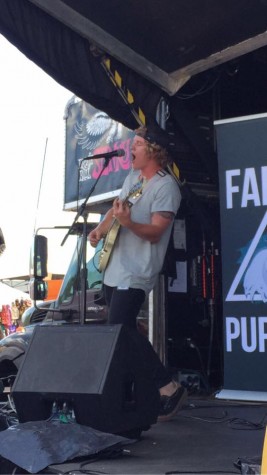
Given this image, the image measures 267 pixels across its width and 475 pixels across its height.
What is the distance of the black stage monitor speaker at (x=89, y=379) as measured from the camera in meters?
3.49

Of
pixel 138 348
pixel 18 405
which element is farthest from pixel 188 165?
pixel 18 405

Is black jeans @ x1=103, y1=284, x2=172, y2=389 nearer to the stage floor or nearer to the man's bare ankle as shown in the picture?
the man's bare ankle

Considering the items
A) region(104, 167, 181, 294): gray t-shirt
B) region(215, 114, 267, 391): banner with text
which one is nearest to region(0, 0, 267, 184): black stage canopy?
region(215, 114, 267, 391): banner with text

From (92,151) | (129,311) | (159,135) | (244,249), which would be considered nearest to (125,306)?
(129,311)

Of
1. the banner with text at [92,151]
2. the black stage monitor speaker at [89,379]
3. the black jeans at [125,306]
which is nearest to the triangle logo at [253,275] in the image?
the black jeans at [125,306]

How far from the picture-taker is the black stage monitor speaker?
11.5ft

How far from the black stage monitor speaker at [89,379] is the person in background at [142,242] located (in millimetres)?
531

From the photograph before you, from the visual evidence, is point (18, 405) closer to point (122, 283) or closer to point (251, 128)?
point (122, 283)

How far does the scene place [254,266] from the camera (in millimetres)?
5094

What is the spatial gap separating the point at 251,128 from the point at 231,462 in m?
2.89

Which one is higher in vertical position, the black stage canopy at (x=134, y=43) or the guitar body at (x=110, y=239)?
the black stage canopy at (x=134, y=43)

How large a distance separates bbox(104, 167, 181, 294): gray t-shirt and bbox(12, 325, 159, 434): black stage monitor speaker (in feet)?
2.21

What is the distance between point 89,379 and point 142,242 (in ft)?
4.08

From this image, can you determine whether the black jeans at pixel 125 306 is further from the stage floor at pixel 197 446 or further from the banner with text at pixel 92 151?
the banner with text at pixel 92 151
